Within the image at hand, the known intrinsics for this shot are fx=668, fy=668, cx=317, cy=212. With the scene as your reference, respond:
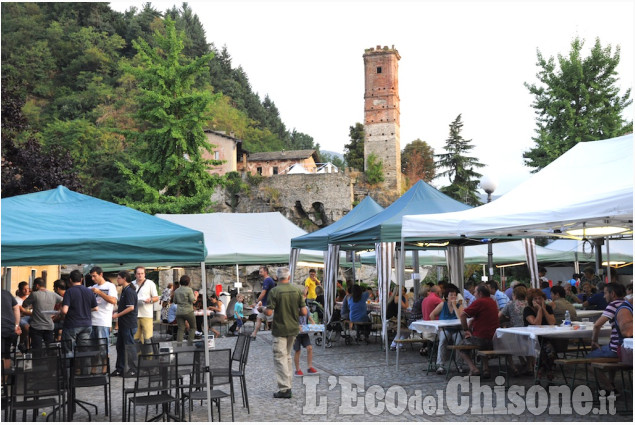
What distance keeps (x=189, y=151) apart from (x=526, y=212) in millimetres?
25680

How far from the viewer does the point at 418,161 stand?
7038 centimetres

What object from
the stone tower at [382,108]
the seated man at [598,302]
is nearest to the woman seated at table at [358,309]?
the seated man at [598,302]

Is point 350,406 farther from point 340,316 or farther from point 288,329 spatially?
point 340,316

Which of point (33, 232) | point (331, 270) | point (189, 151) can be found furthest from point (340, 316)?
point (189, 151)

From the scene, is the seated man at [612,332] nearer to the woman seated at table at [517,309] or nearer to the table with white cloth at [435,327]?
the woman seated at table at [517,309]

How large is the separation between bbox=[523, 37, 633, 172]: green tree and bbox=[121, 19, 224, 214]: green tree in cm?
1544

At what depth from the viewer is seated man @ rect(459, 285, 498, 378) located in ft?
27.6

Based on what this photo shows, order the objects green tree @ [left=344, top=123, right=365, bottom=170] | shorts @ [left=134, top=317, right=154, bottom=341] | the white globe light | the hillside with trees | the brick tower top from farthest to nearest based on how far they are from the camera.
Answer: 1. green tree @ [left=344, top=123, right=365, bottom=170]
2. the brick tower top
3. the hillside with trees
4. the white globe light
5. shorts @ [left=134, top=317, right=154, bottom=341]

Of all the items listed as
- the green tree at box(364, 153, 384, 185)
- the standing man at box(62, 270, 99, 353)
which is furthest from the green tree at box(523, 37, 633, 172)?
the green tree at box(364, 153, 384, 185)

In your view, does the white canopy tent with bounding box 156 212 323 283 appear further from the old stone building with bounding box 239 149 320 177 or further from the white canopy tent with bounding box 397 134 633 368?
the old stone building with bounding box 239 149 320 177

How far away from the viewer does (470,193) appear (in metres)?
50.8

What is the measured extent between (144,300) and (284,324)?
325 cm

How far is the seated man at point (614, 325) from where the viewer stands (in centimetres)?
623

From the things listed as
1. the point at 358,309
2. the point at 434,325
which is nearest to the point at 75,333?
the point at 434,325
